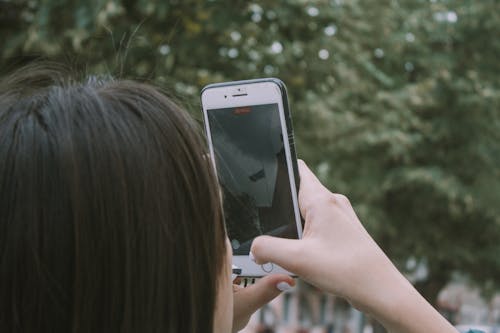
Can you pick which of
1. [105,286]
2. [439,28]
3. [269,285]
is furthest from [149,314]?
[439,28]

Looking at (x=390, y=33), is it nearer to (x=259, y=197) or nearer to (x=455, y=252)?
(x=455, y=252)

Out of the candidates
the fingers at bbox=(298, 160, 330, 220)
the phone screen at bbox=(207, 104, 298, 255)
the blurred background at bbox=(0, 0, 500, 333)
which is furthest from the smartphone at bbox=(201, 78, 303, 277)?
the blurred background at bbox=(0, 0, 500, 333)

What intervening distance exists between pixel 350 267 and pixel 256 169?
0.40 m

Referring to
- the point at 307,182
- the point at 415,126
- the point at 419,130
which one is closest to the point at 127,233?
the point at 307,182

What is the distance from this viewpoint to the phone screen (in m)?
1.30

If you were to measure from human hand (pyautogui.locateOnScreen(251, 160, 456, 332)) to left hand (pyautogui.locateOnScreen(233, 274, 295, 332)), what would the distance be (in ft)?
0.84

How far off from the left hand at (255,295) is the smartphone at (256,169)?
6 centimetres

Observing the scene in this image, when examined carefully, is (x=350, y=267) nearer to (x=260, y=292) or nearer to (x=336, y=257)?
(x=336, y=257)

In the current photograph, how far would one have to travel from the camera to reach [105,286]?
876 millimetres

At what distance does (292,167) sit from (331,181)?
7.91 m

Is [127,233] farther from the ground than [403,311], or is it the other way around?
[127,233]

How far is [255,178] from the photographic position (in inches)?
51.3

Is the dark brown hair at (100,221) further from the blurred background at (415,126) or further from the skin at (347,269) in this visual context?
the blurred background at (415,126)

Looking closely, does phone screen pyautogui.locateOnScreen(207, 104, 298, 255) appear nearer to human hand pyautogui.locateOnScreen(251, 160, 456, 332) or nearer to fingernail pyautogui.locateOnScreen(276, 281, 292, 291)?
fingernail pyautogui.locateOnScreen(276, 281, 292, 291)
